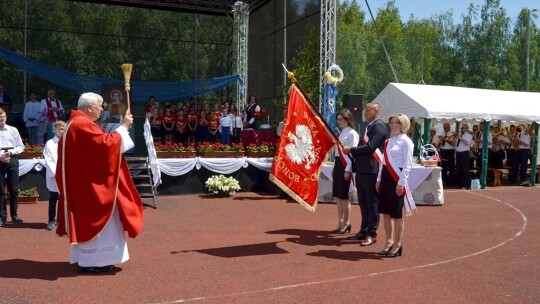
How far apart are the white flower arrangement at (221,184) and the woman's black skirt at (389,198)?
6640mm

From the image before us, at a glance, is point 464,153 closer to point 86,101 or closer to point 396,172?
point 396,172

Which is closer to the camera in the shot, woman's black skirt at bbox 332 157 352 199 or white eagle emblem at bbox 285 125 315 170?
white eagle emblem at bbox 285 125 315 170

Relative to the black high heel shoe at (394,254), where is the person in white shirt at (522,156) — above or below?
above

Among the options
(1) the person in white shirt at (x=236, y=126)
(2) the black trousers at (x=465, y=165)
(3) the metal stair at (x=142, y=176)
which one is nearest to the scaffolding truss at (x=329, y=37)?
(1) the person in white shirt at (x=236, y=126)

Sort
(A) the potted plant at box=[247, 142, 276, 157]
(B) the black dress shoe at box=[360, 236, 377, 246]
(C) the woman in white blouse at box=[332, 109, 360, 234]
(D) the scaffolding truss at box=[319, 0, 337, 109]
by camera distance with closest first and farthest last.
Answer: (B) the black dress shoe at box=[360, 236, 377, 246]
(C) the woman in white blouse at box=[332, 109, 360, 234]
(A) the potted plant at box=[247, 142, 276, 157]
(D) the scaffolding truss at box=[319, 0, 337, 109]

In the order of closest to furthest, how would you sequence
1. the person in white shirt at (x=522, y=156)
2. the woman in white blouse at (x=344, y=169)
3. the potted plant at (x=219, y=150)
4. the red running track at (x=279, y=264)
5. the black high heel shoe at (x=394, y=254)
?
1. the red running track at (x=279, y=264)
2. the black high heel shoe at (x=394, y=254)
3. the woman in white blouse at (x=344, y=169)
4. the potted plant at (x=219, y=150)
5. the person in white shirt at (x=522, y=156)

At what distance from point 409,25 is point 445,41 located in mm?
3528

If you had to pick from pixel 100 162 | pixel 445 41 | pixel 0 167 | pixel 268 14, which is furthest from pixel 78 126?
pixel 445 41

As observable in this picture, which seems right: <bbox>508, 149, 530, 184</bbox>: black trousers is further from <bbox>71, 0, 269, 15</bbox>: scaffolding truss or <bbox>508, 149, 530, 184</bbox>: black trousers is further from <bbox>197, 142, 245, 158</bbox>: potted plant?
<bbox>71, 0, 269, 15</bbox>: scaffolding truss

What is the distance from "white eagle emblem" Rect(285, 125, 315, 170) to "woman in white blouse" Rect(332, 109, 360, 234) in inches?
23.2

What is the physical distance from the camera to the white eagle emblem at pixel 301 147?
25.2 feet

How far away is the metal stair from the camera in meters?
11.9

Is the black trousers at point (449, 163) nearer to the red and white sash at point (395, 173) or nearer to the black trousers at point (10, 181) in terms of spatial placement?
the red and white sash at point (395, 173)

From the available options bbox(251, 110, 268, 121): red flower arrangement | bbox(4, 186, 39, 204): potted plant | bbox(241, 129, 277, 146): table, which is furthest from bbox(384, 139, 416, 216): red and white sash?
bbox(251, 110, 268, 121): red flower arrangement
